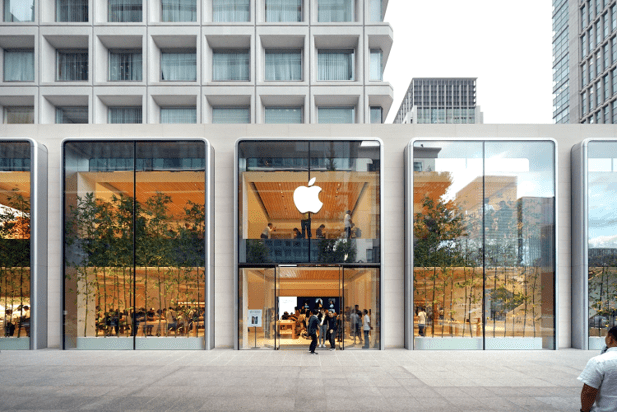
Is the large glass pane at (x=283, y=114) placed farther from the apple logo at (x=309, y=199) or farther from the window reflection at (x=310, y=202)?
the apple logo at (x=309, y=199)

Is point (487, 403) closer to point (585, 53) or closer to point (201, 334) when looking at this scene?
point (201, 334)

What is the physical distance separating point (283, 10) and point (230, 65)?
5.32 meters

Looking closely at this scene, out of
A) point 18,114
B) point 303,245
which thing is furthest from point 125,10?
point 303,245

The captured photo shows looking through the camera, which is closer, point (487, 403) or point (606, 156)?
point (487, 403)

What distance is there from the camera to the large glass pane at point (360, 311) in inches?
656

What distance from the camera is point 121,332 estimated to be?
16.5 meters

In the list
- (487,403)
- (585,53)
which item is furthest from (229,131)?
(585,53)

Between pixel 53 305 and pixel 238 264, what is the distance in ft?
20.3

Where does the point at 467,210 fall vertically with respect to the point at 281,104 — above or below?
below

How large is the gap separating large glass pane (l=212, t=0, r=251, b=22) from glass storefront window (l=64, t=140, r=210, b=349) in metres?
21.9

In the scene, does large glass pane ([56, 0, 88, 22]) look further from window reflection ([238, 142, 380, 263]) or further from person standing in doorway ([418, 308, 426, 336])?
person standing in doorway ([418, 308, 426, 336])

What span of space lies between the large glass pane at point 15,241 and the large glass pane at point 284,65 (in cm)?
2092

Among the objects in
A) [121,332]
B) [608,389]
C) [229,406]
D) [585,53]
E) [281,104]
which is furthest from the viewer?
[585,53]

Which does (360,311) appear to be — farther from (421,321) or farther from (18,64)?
(18,64)
